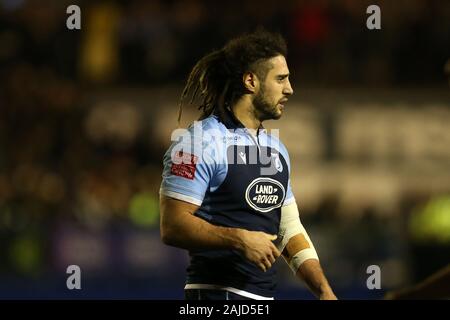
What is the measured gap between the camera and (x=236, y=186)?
18.6 feet

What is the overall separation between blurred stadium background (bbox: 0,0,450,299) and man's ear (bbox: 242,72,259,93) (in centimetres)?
578

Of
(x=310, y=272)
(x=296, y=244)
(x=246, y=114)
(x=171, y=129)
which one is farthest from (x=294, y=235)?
(x=171, y=129)

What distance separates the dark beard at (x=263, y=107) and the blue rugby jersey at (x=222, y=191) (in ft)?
0.71

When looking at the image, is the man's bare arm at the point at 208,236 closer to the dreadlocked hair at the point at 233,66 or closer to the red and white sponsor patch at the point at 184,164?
the red and white sponsor patch at the point at 184,164

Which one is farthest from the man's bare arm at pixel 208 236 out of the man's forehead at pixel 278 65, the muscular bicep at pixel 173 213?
the man's forehead at pixel 278 65

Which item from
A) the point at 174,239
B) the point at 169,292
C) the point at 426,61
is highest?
the point at 426,61

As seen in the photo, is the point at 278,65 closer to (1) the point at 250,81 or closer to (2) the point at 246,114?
(1) the point at 250,81

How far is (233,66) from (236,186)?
732 mm

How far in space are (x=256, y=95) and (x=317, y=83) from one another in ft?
25.3

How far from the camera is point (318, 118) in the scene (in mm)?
13492

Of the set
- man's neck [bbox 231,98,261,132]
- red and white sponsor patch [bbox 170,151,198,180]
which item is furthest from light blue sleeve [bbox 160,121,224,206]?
man's neck [bbox 231,98,261,132]

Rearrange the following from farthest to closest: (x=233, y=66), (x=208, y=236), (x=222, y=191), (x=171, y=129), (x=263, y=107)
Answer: (x=171, y=129) → (x=233, y=66) → (x=263, y=107) → (x=222, y=191) → (x=208, y=236)

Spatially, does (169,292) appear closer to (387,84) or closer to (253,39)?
(387,84)

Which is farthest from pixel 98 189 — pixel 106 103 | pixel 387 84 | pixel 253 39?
pixel 253 39
